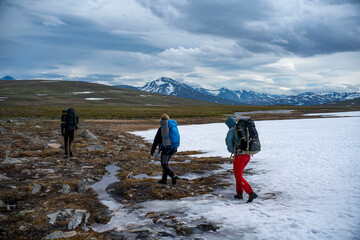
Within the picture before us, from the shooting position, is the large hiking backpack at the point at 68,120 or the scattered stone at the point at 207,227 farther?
the large hiking backpack at the point at 68,120

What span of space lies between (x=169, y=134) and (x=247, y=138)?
3.08 m

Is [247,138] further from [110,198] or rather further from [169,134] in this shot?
[110,198]

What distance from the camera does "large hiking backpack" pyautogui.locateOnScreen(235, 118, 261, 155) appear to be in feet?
25.9

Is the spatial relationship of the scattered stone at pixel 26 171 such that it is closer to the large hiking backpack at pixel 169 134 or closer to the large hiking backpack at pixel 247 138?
the large hiking backpack at pixel 169 134

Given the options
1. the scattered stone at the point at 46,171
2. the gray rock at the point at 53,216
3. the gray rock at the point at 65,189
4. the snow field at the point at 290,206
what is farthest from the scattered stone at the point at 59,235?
the scattered stone at the point at 46,171

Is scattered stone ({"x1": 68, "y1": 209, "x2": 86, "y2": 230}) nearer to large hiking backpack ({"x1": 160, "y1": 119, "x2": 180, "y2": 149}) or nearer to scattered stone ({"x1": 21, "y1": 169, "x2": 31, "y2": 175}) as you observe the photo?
large hiking backpack ({"x1": 160, "y1": 119, "x2": 180, "y2": 149})

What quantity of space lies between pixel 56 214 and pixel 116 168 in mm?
7056

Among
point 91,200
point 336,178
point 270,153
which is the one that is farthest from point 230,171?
point 91,200

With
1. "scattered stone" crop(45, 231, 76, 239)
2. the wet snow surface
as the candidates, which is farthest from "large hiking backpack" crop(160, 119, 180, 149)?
"scattered stone" crop(45, 231, 76, 239)

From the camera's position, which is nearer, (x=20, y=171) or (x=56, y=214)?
(x=56, y=214)

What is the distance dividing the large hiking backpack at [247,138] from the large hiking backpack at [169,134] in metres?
2.57

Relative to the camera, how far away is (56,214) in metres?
6.99

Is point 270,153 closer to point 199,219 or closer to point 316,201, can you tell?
point 316,201

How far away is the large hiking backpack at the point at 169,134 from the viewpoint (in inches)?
371
